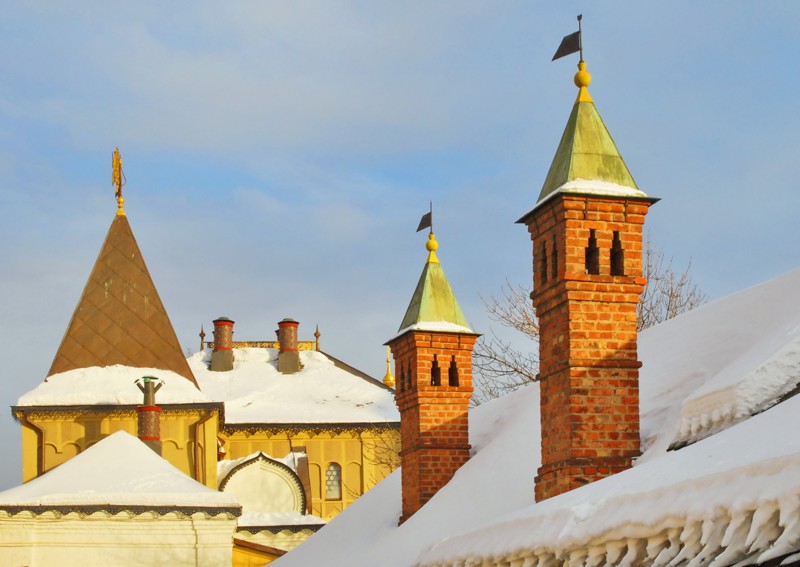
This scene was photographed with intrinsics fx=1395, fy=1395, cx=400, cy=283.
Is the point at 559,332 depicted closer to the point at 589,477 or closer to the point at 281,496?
the point at 589,477

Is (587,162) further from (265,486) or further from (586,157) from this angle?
(265,486)

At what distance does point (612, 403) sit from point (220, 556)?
49.2 feet

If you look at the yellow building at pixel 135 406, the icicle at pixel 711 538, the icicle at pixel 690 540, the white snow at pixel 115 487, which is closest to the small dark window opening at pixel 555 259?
the icicle at pixel 690 540

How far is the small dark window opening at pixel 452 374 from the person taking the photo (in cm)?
1507

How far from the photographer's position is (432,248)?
1595 cm

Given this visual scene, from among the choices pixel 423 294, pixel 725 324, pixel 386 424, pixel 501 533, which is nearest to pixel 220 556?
pixel 423 294

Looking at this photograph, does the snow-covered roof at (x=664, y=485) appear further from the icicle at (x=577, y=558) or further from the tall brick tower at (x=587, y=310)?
the tall brick tower at (x=587, y=310)

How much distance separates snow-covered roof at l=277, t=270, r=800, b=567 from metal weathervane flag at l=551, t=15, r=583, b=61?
249cm

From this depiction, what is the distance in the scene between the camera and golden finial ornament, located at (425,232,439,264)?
52.2 ft

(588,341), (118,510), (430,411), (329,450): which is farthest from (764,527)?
(329,450)

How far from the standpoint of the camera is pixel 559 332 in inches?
418

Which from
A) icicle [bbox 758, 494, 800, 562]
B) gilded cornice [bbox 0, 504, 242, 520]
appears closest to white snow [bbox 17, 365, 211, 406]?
gilded cornice [bbox 0, 504, 242, 520]

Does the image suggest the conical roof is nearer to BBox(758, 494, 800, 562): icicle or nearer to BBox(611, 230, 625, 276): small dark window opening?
BBox(611, 230, 625, 276): small dark window opening

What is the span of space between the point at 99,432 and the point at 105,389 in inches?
43.2
